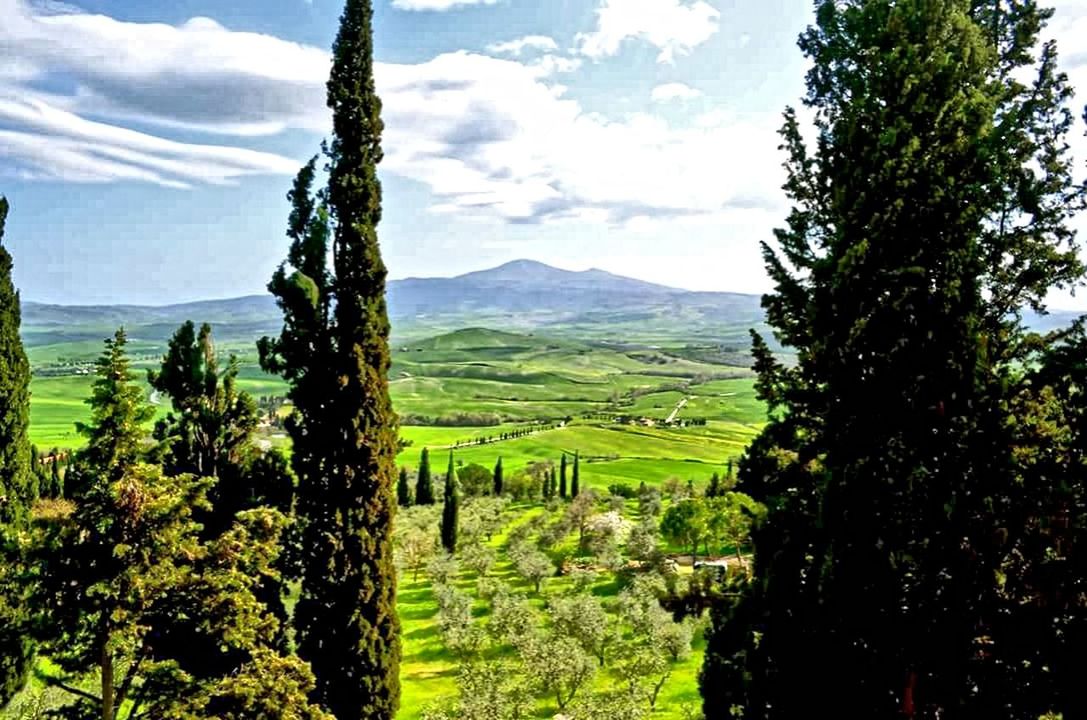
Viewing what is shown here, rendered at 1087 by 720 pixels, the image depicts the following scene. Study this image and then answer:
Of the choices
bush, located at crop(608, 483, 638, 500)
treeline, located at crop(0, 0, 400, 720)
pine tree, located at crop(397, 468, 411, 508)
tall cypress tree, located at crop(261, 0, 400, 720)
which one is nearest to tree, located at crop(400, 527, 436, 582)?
pine tree, located at crop(397, 468, 411, 508)

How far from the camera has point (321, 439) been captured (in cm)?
1530

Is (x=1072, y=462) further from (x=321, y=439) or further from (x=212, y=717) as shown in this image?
(x=321, y=439)

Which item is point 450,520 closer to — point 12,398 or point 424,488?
point 424,488

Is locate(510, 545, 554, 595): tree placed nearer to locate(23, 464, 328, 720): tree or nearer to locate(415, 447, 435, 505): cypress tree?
locate(415, 447, 435, 505): cypress tree

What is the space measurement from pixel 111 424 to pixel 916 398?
1013 cm

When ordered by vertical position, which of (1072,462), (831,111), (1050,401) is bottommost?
(1072,462)

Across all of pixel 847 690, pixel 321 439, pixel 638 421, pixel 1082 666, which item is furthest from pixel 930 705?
pixel 638 421

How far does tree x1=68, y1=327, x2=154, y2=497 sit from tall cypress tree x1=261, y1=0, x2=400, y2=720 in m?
5.70

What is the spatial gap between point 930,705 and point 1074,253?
550 cm

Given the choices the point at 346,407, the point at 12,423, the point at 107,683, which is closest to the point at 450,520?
the point at 12,423

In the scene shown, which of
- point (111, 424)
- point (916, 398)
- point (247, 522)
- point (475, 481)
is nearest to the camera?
point (916, 398)

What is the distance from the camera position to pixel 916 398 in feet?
23.1

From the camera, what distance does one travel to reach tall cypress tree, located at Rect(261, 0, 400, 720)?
14.7 m

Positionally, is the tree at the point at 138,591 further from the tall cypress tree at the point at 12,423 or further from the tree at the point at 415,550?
the tree at the point at 415,550
